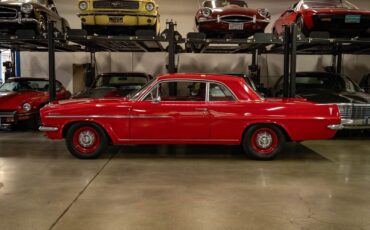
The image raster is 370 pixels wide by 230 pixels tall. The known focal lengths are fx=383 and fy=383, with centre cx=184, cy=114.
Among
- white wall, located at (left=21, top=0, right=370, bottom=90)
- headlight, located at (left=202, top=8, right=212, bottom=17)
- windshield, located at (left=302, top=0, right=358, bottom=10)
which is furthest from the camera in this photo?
white wall, located at (left=21, top=0, right=370, bottom=90)

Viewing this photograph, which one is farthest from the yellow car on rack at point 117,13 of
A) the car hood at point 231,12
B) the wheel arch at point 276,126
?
the wheel arch at point 276,126

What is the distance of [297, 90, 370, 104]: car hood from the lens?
8062 millimetres

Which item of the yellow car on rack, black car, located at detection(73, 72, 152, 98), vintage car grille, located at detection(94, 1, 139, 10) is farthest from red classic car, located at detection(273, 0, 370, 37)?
black car, located at detection(73, 72, 152, 98)

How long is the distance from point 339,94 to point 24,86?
8.18m

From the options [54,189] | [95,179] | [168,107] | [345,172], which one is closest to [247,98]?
[168,107]

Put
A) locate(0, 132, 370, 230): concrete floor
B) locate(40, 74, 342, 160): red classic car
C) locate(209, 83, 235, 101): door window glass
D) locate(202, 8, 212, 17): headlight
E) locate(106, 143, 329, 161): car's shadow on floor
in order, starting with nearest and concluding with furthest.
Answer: locate(0, 132, 370, 230): concrete floor
locate(40, 74, 342, 160): red classic car
locate(209, 83, 235, 101): door window glass
locate(106, 143, 329, 161): car's shadow on floor
locate(202, 8, 212, 17): headlight

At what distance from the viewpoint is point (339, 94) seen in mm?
8609

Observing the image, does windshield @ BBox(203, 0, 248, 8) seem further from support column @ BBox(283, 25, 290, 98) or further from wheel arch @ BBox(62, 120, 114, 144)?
wheel arch @ BBox(62, 120, 114, 144)

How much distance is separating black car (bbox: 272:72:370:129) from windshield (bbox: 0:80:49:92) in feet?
21.1

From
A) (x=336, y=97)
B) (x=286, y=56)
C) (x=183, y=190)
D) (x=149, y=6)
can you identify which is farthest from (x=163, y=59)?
(x=183, y=190)

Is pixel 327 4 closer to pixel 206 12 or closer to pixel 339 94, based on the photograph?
pixel 339 94

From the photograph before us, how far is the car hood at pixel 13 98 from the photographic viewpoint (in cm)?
883

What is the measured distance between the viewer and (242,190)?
482 centimetres

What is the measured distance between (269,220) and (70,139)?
3826 mm
